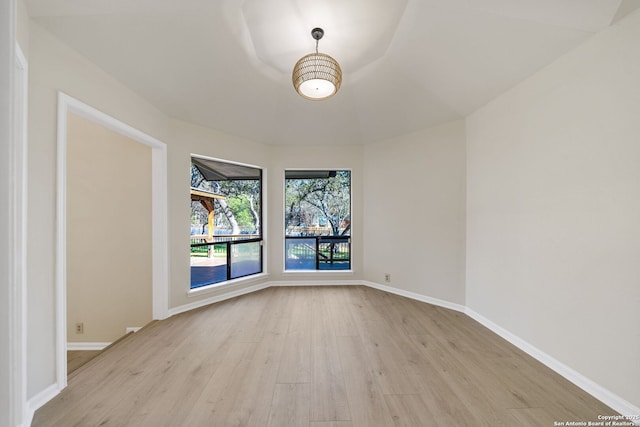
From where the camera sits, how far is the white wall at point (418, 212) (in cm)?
342

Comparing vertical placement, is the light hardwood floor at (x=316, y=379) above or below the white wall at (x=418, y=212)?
below

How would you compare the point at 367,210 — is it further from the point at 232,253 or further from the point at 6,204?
the point at 6,204

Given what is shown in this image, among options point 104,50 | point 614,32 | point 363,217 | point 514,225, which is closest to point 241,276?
point 363,217

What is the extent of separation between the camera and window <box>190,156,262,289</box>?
3.72 metres

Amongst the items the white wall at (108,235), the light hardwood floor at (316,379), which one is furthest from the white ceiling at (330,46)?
the light hardwood floor at (316,379)

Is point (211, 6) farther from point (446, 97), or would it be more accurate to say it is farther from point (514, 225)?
point (514, 225)

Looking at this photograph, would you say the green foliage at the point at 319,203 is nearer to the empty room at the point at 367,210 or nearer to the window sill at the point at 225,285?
the empty room at the point at 367,210

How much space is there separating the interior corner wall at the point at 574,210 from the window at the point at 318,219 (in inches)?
92.0

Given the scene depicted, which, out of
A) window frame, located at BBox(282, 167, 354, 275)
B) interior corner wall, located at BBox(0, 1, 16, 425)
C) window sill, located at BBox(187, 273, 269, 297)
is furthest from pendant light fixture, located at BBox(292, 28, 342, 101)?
window sill, located at BBox(187, 273, 269, 297)

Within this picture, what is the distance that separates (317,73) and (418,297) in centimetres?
340

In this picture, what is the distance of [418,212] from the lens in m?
3.82

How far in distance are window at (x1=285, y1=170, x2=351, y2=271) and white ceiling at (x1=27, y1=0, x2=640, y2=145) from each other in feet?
4.57

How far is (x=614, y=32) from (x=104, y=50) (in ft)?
13.2

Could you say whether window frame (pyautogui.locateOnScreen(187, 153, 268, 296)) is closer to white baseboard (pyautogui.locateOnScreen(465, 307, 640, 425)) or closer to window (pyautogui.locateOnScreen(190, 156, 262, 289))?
window (pyautogui.locateOnScreen(190, 156, 262, 289))
